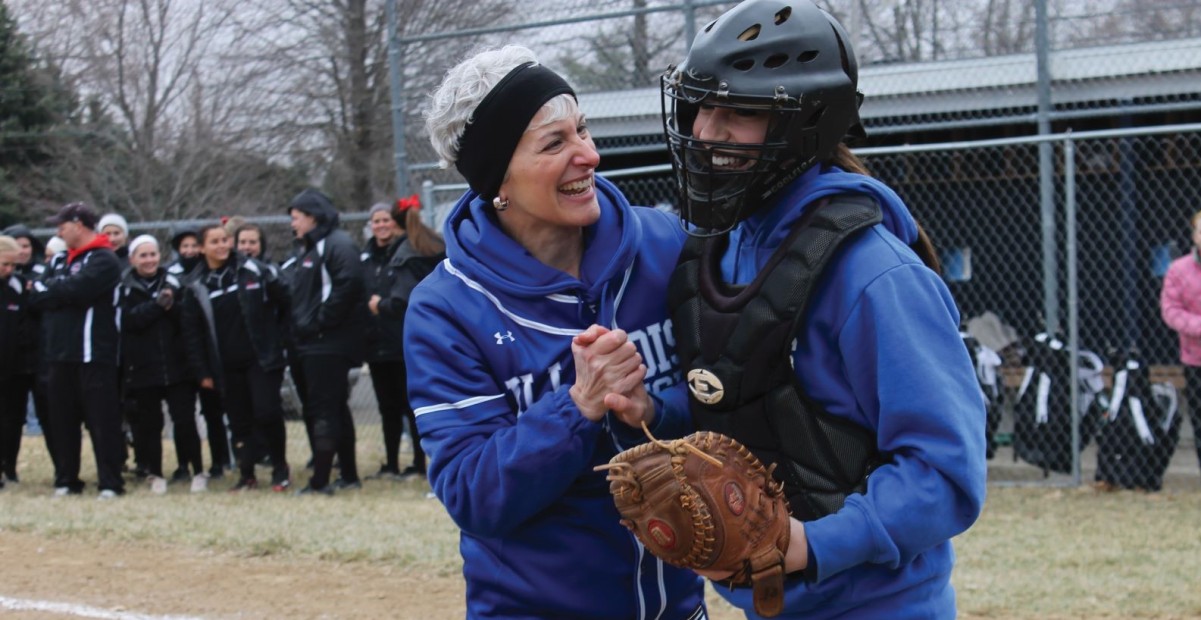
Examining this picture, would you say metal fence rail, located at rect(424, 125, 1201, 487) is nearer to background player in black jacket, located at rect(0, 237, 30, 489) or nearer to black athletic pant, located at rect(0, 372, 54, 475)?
background player in black jacket, located at rect(0, 237, 30, 489)

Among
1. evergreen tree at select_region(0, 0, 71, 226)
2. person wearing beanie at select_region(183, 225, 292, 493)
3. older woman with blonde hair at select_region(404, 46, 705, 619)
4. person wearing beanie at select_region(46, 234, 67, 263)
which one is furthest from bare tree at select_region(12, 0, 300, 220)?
older woman with blonde hair at select_region(404, 46, 705, 619)

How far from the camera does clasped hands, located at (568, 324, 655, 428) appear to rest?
91.6 inches

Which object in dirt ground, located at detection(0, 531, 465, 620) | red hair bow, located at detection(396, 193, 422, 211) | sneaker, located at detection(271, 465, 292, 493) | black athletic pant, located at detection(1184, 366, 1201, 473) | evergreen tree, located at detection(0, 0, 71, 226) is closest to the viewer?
dirt ground, located at detection(0, 531, 465, 620)

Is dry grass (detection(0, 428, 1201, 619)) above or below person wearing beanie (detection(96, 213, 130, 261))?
below

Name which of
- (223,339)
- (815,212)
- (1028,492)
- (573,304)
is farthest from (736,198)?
(223,339)

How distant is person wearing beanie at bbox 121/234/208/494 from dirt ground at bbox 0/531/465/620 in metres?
2.64

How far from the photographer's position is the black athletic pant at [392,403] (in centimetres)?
962

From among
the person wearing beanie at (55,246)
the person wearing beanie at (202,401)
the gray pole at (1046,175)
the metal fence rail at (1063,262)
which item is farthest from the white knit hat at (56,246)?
the gray pole at (1046,175)

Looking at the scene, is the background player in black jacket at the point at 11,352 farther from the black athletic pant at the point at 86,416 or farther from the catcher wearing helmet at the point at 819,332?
the catcher wearing helmet at the point at 819,332

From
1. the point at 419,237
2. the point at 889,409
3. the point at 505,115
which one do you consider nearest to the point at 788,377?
the point at 889,409

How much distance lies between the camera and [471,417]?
2.52 metres

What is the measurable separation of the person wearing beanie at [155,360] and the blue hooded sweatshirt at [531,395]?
7.62 m

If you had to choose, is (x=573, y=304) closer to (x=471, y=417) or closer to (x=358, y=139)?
(x=471, y=417)

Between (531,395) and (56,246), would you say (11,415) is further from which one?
(531,395)
